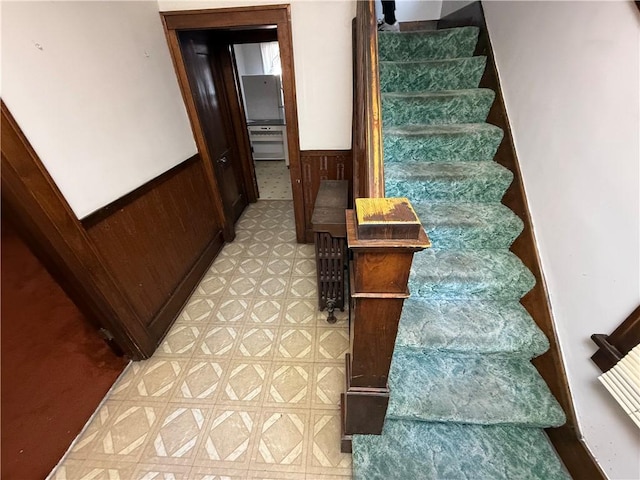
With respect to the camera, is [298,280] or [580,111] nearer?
[580,111]

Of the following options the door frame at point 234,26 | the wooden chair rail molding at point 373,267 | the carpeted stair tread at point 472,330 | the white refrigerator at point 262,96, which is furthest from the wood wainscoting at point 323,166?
the white refrigerator at point 262,96

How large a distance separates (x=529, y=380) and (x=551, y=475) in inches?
12.8

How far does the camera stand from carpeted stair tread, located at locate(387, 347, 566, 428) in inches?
43.5

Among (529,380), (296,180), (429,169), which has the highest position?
(429,169)

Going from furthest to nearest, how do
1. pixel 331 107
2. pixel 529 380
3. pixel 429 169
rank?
pixel 331 107 < pixel 429 169 < pixel 529 380

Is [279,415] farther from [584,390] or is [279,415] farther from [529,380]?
[584,390]

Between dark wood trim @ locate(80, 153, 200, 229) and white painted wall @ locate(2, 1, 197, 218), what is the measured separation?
1.0 inches

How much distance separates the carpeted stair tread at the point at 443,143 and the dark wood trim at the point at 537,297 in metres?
0.08

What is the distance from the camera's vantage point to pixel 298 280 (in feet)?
7.52

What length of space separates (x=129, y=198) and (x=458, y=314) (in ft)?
6.22

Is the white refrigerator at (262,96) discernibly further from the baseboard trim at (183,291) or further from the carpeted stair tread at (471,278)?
the carpeted stair tread at (471,278)

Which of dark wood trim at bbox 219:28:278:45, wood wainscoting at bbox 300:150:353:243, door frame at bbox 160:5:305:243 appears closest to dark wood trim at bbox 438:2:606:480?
wood wainscoting at bbox 300:150:353:243

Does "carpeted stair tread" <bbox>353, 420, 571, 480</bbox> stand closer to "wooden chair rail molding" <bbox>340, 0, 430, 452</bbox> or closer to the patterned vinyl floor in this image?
"wooden chair rail molding" <bbox>340, 0, 430, 452</bbox>

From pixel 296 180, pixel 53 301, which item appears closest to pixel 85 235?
pixel 53 301
